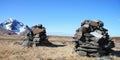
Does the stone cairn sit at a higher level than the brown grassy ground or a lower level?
higher

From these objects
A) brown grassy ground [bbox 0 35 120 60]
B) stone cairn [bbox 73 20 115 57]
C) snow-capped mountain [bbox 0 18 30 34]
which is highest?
snow-capped mountain [bbox 0 18 30 34]

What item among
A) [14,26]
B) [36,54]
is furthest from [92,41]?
[14,26]

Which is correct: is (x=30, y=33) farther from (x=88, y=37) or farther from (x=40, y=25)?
(x=88, y=37)

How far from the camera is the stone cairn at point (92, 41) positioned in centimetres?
2561

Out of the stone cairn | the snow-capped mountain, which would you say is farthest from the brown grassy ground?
the snow-capped mountain

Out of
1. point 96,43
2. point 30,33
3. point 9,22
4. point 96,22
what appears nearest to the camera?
point 96,43

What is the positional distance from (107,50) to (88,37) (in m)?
3.34

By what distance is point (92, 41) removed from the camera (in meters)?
26.3

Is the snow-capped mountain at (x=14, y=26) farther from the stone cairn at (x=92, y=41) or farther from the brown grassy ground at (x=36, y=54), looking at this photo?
the stone cairn at (x=92, y=41)

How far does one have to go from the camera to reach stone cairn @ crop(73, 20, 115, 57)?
25.6 m

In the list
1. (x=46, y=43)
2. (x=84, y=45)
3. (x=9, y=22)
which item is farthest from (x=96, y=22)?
(x=9, y=22)

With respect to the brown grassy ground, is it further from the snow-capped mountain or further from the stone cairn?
the snow-capped mountain

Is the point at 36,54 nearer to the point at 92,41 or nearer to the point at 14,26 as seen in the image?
the point at 92,41

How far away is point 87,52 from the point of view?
2580 cm
